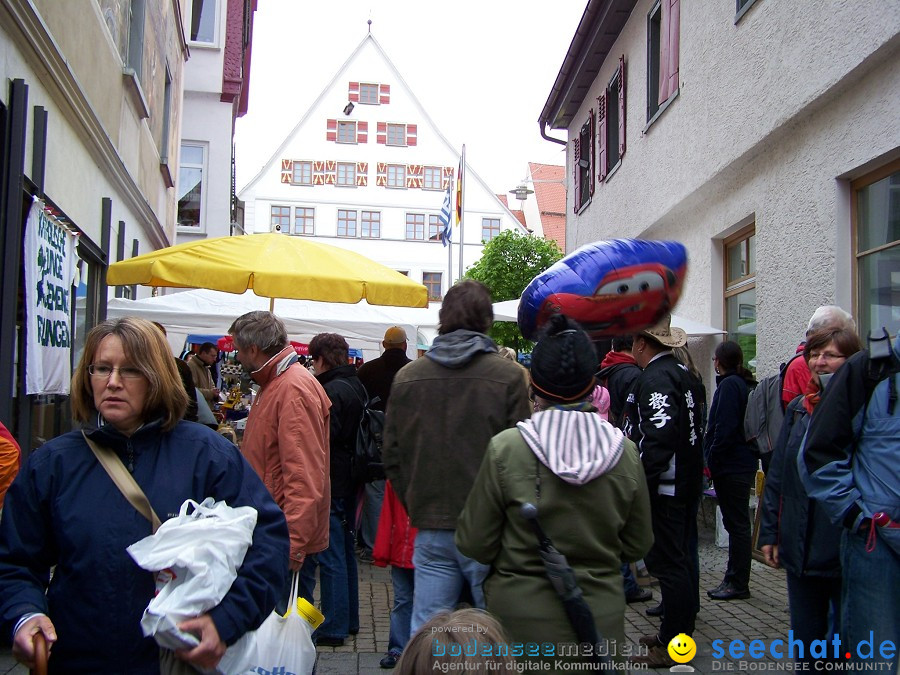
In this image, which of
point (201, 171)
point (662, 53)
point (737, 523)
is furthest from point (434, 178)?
point (737, 523)

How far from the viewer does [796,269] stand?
284 inches

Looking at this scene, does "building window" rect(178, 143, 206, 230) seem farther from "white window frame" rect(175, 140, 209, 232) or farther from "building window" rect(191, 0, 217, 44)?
"building window" rect(191, 0, 217, 44)

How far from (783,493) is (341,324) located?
708cm

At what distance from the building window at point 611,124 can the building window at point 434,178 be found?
3101cm

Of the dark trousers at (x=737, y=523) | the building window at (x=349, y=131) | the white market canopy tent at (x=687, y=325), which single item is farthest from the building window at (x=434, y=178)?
the dark trousers at (x=737, y=523)

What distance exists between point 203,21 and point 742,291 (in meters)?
17.3

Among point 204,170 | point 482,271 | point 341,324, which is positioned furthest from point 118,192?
point 482,271

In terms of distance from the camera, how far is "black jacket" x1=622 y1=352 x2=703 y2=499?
4.54m

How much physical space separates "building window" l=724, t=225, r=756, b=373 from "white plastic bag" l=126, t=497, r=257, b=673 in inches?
284

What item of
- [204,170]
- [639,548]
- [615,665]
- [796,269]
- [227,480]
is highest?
[204,170]

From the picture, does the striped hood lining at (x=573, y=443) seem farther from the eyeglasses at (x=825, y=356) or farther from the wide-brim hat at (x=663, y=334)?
the wide-brim hat at (x=663, y=334)

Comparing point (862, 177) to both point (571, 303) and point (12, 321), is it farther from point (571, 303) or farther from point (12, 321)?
point (12, 321)

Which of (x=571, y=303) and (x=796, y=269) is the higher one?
(x=796, y=269)

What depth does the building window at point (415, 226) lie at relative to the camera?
44.3 metres
